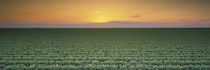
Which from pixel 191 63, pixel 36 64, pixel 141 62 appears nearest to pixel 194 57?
pixel 191 63

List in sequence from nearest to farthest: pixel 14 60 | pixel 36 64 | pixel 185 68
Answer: pixel 185 68 → pixel 36 64 → pixel 14 60

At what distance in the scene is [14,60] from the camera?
8242mm

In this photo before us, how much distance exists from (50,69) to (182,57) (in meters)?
8.53

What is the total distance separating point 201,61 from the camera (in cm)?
785

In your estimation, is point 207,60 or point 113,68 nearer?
point 113,68

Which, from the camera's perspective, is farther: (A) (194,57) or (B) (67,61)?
(A) (194,57)

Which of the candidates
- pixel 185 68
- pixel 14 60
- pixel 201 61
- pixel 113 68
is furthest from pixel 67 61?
pixel 201 61

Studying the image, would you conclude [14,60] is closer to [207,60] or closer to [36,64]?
[36,64]

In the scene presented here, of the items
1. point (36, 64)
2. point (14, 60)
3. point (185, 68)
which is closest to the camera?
point (185, 68)

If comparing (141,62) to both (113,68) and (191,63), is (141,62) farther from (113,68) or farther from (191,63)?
(191,63)

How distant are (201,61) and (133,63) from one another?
420 cm

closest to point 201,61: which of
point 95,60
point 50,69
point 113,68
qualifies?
point 113,68

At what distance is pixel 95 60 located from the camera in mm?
8211

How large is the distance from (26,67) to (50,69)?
1.37m
